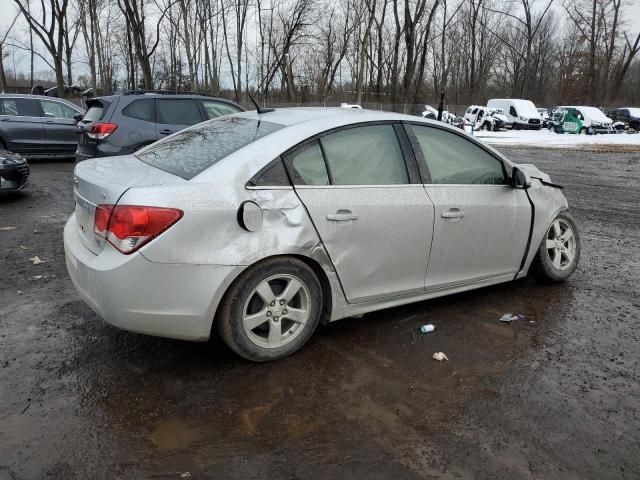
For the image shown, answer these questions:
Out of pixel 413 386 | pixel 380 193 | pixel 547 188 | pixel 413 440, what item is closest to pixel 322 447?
pixel 413 440

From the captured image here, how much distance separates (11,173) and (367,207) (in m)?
7.07

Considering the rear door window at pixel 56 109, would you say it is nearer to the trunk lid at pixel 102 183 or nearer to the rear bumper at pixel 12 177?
the rear bumper at pixel 12 177

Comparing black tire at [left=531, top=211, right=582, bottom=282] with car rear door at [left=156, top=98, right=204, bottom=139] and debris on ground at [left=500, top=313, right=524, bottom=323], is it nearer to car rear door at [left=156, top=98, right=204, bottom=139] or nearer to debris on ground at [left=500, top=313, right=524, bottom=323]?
debris on ground at [left=500, top=313, right=524, bottom=323]

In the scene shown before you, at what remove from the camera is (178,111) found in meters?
9.43

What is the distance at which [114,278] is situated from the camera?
2.93 metres

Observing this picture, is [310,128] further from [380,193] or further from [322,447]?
[322,447]

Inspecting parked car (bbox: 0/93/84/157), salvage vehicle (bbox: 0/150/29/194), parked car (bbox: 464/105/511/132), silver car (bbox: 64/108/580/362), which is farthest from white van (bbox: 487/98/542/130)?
silver car (bbox: 64/108/580/362)

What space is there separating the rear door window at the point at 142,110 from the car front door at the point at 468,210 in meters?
6.53

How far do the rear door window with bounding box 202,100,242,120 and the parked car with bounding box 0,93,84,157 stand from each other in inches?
199

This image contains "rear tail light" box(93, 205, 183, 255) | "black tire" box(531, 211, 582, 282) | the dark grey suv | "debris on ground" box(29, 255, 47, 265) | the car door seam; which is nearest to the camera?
"rear tail light" box(93, 205, 183, 255)

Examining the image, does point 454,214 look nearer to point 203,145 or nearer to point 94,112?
point 203,145

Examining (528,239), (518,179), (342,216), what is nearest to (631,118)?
(528,239)

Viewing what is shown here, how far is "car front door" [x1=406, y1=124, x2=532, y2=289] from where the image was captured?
3.87 meters

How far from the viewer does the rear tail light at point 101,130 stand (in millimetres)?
8898
